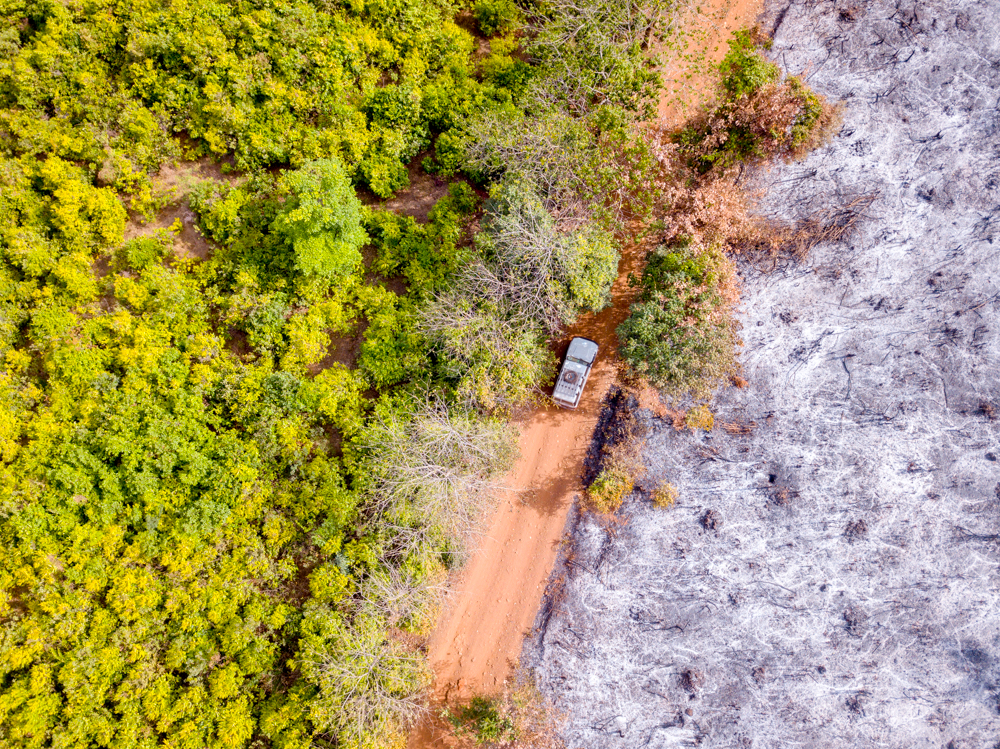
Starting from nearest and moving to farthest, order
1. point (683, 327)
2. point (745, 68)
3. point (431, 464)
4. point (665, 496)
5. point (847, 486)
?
point (431, 464) → point (683, 327) → point (665, 496) → point (847, 486) → point (745, 68)

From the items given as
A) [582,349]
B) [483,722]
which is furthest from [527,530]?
[582,349]

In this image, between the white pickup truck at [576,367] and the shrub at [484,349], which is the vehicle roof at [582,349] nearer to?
the white pickup truck at [576,367]

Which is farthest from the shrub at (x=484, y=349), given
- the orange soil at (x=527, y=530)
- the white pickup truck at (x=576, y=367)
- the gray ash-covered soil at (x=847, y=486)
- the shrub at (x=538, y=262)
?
the gray ash-covered soil at (x=847, y=486)

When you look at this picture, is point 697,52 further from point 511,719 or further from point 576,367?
point 511,719

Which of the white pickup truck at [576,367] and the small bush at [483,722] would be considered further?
the white pickup truck at [576,367]

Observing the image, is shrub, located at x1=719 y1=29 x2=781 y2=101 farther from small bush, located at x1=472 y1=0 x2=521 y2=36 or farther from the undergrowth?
the undergrowth

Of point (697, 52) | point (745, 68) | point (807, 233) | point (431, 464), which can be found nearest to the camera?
point (431, 464)
